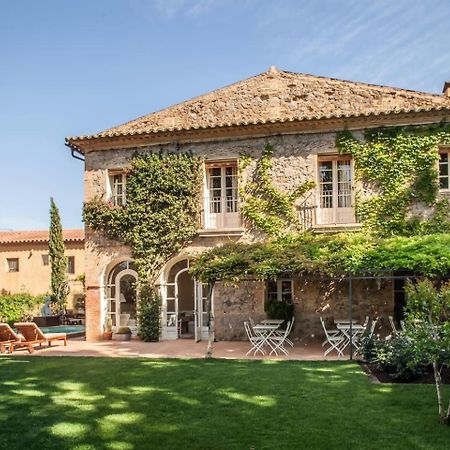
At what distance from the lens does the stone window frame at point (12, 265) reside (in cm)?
3359

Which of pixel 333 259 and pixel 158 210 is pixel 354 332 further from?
pixel 158 210

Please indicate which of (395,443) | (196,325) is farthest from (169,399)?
(196,325)

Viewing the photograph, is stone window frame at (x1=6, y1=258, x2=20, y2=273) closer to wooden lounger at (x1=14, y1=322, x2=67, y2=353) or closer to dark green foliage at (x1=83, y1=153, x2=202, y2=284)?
dark green foliage at (x1=83, y1=153, x2=202, y2=284)

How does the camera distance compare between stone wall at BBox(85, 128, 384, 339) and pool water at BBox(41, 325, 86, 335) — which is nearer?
stone wall at BBox(85, 128, 384, 339)

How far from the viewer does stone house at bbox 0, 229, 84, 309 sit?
32906 mm

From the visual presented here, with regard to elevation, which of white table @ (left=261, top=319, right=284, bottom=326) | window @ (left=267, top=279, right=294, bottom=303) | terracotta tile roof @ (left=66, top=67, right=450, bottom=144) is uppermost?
terracotta tile roof @ (left=66, top=67, right=450, bottom=144)

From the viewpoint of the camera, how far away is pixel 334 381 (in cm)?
959

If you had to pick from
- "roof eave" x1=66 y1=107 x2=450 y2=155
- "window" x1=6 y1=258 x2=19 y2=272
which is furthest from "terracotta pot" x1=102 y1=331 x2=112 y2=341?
"window" x1=6 y1=258 x2=19 y2=272

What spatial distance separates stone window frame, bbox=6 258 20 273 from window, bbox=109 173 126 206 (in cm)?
1869

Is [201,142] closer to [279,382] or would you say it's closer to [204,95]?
[204,95]

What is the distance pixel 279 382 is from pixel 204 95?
1100cm

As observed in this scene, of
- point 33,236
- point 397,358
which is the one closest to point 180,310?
point 397,358

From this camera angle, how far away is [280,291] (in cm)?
1603

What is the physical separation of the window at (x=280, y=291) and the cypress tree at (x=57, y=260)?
47.1 ft
